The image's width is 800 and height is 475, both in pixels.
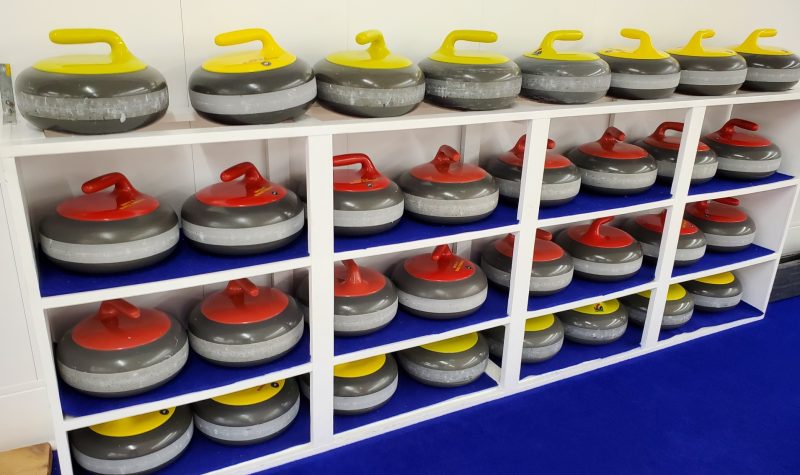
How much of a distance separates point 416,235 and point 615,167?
0.81 m

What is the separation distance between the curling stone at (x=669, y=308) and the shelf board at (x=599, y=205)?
1.46 feet

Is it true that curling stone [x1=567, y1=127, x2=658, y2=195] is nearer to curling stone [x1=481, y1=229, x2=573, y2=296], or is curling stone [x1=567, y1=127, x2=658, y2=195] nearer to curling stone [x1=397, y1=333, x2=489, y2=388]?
curling stone [x1=481, y1=229, x2=573, y2=296]

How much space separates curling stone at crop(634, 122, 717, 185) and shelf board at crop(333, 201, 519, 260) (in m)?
0.72

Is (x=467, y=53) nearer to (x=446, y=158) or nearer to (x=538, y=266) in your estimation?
(x=446, y=158)

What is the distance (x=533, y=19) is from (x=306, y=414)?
1.47m

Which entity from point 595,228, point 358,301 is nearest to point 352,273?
point 358,301

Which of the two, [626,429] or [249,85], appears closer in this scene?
[249,85]

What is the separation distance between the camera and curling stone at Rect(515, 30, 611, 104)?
1.92 metres

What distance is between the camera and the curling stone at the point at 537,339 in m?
2.28

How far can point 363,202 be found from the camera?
181 cm

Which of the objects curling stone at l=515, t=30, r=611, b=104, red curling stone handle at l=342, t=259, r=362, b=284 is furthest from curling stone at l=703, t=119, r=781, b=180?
red curling stone handle at l=342, t=259, r=362, b=284

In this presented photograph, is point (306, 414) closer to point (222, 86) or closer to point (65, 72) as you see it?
point (222, 86)

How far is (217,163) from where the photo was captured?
189cm

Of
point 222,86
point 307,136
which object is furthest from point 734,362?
point 222,86
